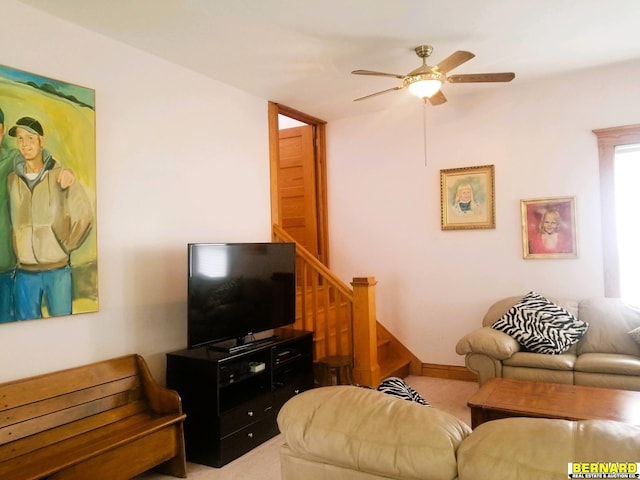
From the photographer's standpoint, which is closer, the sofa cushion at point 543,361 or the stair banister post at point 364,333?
the sofa cushion at point 543,361

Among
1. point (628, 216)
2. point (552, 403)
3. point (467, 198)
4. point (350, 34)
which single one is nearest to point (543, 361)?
point (552, 403)

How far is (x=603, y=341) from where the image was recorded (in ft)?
11.8

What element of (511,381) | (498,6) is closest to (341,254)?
(511,381)

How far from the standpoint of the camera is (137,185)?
3178 mm

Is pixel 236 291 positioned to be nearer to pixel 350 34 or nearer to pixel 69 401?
pixel 69 401

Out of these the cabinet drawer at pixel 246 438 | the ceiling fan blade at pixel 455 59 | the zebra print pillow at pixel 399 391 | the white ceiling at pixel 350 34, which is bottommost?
the cabinet drawer at pixel 246 438

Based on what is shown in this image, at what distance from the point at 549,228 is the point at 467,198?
78 centimetres

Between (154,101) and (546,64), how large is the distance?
10.1 feet

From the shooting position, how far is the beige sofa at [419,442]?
0.89m

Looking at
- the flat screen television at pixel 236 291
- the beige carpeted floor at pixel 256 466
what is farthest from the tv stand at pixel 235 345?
the beige carpeted floor at pixel 256 466

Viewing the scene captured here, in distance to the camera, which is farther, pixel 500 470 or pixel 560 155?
pixel 560 155

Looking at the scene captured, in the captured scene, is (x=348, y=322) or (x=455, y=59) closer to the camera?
(x=455, y=59)

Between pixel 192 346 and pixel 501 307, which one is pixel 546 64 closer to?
pixel 501 307

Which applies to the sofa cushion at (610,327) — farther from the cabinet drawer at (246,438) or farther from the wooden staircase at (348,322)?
the cabinet drawer at (246,438)
